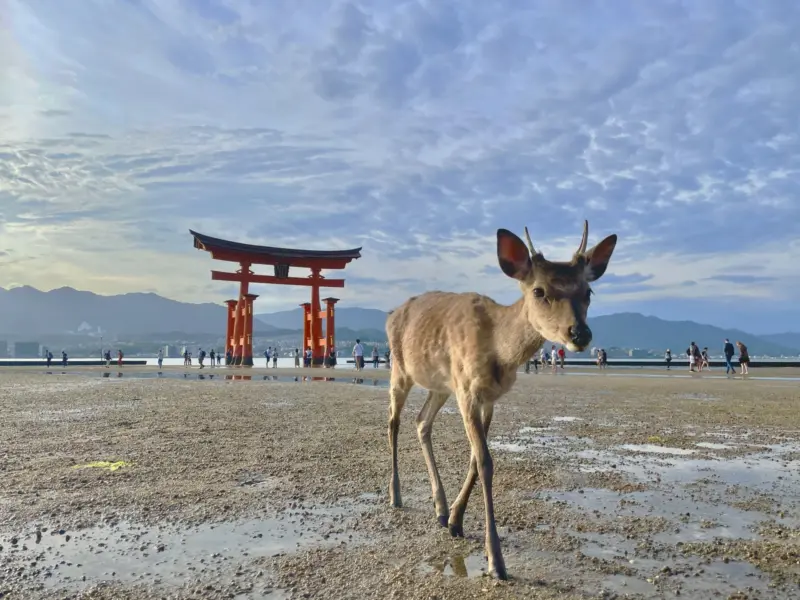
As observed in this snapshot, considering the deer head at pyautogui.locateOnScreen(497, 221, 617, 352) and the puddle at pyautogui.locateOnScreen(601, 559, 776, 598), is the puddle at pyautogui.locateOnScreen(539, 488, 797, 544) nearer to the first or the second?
the puddle at pyautogui.locateOnScreen(601, 559, 776, 598)

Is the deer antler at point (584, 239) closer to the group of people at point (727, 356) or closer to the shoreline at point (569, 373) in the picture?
the shoreline at point (569, 373)

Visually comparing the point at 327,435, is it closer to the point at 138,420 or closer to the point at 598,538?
the point at 138,420

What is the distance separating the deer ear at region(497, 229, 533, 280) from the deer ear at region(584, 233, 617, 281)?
1.41 ft

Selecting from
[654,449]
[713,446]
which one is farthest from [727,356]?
[654,449]

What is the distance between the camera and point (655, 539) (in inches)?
162

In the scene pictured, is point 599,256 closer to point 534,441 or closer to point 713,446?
point 534,441

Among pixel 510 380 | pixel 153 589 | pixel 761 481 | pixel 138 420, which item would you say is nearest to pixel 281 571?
pixel 153 589

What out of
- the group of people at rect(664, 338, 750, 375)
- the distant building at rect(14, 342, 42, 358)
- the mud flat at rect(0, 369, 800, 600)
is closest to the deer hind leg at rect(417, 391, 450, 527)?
the mud flat at rect(0, 369, 800, 600)

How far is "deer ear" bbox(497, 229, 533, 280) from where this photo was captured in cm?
398

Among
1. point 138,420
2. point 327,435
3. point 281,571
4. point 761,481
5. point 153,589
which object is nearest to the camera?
point 153,589

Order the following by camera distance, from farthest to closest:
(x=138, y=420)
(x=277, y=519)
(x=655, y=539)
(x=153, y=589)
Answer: (x=138, y=420) < (x=277, y=519) < (x=655, y=539) < (x=153, y=589)

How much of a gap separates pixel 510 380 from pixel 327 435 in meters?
5.35

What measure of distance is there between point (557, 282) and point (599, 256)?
0.59 metres

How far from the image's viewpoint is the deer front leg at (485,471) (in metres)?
3.53
